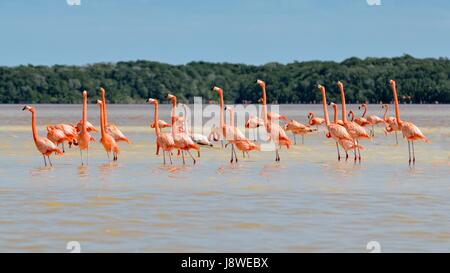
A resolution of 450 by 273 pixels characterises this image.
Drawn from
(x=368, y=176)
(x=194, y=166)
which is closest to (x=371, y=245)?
(x=368, y=176)

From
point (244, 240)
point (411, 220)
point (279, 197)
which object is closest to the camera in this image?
point (244, 240)

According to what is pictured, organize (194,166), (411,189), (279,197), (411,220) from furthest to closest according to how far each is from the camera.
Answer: (194,166)
(411,189)
(279,197)
(411,220)

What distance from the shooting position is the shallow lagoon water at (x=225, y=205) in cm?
1194

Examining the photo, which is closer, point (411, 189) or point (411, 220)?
point (411, 220)

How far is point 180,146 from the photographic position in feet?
77.6

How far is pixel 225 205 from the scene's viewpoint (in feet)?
49.9

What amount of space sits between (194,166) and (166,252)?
11776 millimetres

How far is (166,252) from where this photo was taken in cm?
1121

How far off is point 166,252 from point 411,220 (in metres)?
4.09

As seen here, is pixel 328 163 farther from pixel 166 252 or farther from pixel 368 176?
pixel 166 252

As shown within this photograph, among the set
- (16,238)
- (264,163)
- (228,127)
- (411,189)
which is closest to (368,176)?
(411,189)

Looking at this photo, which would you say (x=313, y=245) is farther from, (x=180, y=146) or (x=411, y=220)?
(x=180, y=146)

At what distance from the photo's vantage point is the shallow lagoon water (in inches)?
470
